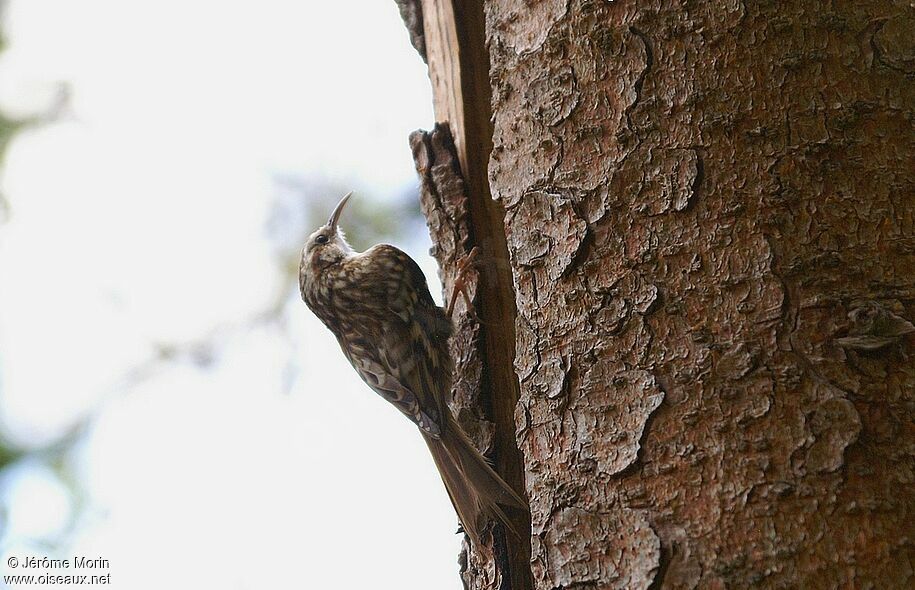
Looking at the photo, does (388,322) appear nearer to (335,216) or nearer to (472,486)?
(335,216)

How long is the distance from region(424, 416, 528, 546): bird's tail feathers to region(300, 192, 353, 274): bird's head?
883 mm

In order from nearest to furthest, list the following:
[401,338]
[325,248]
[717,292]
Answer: [717,292] → [401,338] → [325,248]

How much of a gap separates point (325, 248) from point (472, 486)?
1.15 metres

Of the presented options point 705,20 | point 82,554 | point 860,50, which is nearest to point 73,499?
point 82,554

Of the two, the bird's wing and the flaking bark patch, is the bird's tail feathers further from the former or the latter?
the flaking bark patch

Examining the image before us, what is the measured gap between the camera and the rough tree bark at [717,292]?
0.98 meters

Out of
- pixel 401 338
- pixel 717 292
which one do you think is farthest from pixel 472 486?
pixel 717 292

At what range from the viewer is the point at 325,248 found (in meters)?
2.78

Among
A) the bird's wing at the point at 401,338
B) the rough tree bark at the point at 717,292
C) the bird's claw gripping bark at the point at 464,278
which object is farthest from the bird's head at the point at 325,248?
the rough tree bark at the point at 717,292

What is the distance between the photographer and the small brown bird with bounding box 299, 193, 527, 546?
7.66 ft

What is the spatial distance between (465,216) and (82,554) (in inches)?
47.2

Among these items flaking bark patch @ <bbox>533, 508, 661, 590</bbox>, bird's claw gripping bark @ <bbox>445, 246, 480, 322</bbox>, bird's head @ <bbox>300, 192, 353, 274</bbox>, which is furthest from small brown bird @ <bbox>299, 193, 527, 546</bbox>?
flaking bark patch @ <bbox>533, 508, 661, 590</bbox>

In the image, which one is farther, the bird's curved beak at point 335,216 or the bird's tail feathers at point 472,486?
the bird's curved beak at point 335,216

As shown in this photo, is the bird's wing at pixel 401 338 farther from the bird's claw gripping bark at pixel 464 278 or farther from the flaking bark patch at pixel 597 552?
the flaking bark patch at pixel 597 552
